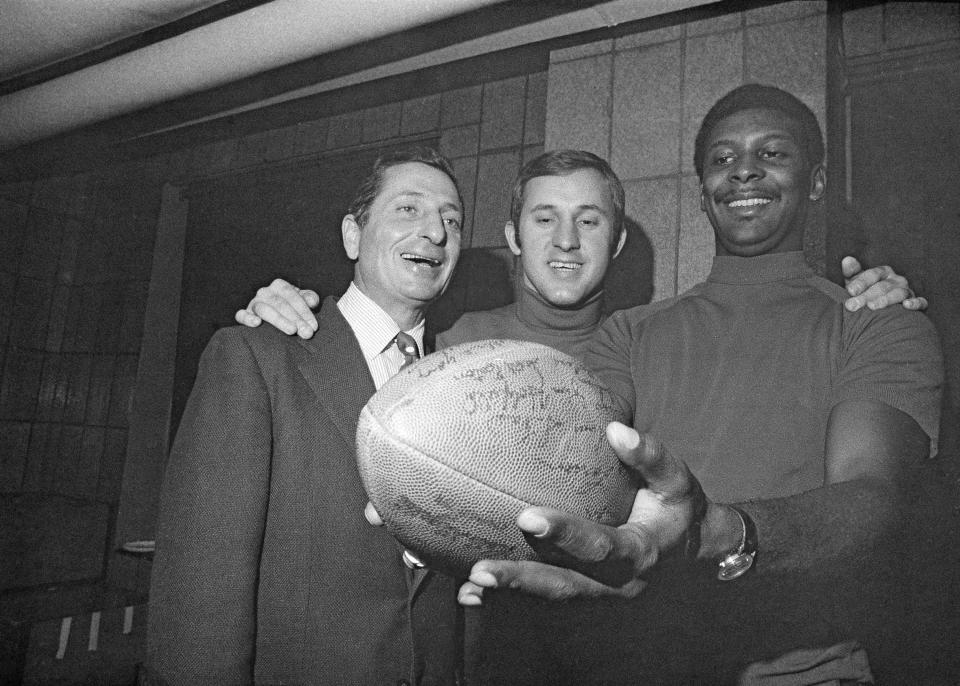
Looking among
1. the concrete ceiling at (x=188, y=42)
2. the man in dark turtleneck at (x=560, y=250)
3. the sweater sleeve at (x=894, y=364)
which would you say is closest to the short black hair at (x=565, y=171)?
the man in dark turtleneck at (x=560, y=250)

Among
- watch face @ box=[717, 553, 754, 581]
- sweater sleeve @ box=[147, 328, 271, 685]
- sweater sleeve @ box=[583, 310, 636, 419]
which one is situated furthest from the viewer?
sweater sleeve @ box=[583, 310, 636, 419]

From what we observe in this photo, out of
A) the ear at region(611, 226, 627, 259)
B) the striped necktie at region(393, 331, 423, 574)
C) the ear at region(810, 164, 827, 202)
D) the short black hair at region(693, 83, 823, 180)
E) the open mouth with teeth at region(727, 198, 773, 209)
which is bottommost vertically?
the striped necktie at region(393, 331, 423, 574)

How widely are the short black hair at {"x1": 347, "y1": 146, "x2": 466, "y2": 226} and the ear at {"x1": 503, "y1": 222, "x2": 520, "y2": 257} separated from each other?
70 millimetres

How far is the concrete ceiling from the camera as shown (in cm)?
95

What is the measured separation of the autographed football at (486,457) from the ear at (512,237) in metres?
0.38

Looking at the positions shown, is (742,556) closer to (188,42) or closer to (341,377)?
(341,377)

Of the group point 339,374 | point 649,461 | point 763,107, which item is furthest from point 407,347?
point 763,107

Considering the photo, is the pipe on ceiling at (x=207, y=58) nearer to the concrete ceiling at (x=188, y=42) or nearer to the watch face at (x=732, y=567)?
the concrete ceiling at (x=188, y=42)

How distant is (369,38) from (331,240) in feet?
1.10

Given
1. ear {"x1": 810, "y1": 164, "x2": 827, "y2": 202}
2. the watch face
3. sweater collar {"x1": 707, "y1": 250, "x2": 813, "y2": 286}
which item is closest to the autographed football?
the watch face

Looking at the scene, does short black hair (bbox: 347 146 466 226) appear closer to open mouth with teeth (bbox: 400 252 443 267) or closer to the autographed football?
open mouth with teeth (bbox: 400 252 443 267)

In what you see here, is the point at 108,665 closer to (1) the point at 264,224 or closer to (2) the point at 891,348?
(1) the point at 264,224

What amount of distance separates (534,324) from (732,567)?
0.39m

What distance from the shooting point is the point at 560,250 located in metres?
0.85
